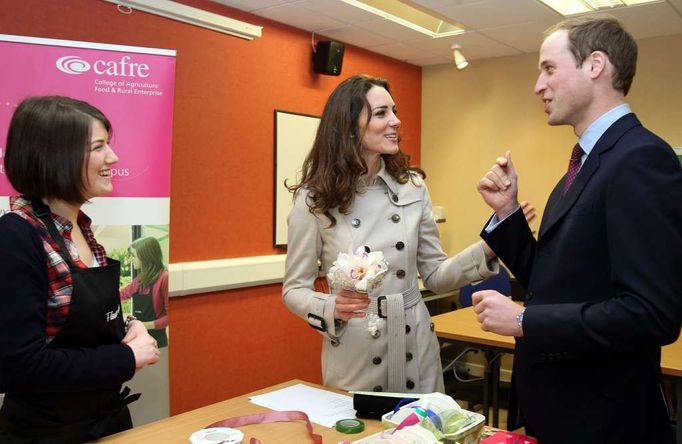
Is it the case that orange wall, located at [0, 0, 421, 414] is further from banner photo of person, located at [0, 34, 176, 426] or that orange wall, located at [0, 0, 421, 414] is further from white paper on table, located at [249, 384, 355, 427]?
white paper on table, located at [249, 384, 355, 427]

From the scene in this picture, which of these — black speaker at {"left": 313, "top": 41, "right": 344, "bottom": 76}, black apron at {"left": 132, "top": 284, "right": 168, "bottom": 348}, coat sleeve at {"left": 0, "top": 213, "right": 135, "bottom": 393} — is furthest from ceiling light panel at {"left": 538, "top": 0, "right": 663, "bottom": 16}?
coat sleeve at {"left": 0, "top": 213, "right": 135, "bottom": 393}

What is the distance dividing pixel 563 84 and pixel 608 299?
0.60 m

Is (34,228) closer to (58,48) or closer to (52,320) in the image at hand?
(52,320)

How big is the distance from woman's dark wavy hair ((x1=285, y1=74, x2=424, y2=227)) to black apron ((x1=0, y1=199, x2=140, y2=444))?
797 mm

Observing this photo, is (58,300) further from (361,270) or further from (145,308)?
(145,308)

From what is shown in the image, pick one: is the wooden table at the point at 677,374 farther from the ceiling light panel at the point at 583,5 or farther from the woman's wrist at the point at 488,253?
the ceiling light panel at the point at 583,5

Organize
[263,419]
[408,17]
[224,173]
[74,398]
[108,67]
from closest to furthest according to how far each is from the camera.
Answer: [74,398]
[263,419]
[108,67]
[224,173]
[408,17]

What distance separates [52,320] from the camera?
1623 mm

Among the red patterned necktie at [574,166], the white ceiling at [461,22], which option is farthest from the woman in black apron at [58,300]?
the white ceiling at [461,22]

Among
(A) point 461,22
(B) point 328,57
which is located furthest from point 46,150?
(A) point 461,22

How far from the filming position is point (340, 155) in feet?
7.41

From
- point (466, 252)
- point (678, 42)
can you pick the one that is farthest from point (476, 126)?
point (466, 252)

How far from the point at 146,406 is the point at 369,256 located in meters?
1.90

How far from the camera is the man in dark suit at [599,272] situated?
1.44m
